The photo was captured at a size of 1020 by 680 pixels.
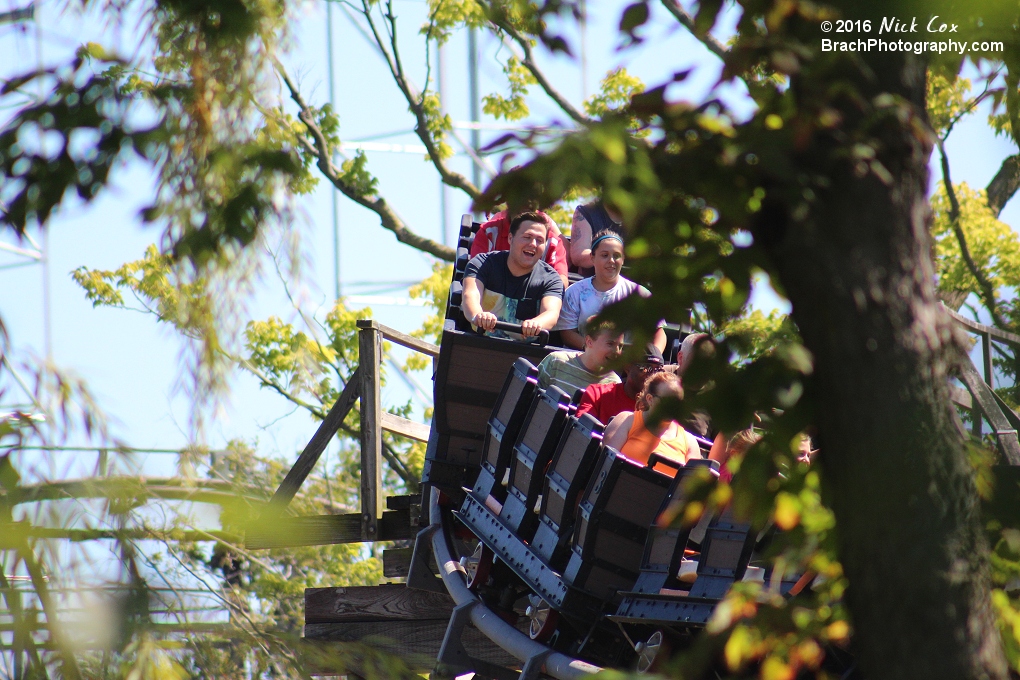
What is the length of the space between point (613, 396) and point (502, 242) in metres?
2.44

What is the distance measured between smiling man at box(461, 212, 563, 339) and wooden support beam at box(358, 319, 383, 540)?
96 cm

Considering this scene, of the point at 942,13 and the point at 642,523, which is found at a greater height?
the point at 942,13

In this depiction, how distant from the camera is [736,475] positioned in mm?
1592

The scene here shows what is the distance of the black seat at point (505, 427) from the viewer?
15.2ft

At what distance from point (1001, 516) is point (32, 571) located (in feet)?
5.49

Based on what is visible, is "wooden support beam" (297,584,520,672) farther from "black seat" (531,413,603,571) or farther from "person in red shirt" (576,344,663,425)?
"black seat" (531,413,603,571)

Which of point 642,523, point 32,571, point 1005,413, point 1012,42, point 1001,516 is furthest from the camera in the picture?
point 1005,413

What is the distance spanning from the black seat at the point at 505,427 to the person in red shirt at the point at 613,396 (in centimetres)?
28

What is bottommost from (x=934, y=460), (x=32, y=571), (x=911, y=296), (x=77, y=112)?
(x=32, y=571)

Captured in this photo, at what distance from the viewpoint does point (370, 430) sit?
6.62m

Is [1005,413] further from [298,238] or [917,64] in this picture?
[298,238]

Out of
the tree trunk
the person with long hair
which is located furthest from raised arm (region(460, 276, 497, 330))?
the tree trunk

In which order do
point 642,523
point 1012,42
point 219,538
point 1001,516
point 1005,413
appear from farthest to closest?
point 1005,413
point 642,523
point 219,538
point 1001,516
point 1012,42

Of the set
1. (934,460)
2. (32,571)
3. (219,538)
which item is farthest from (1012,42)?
(32,571)
